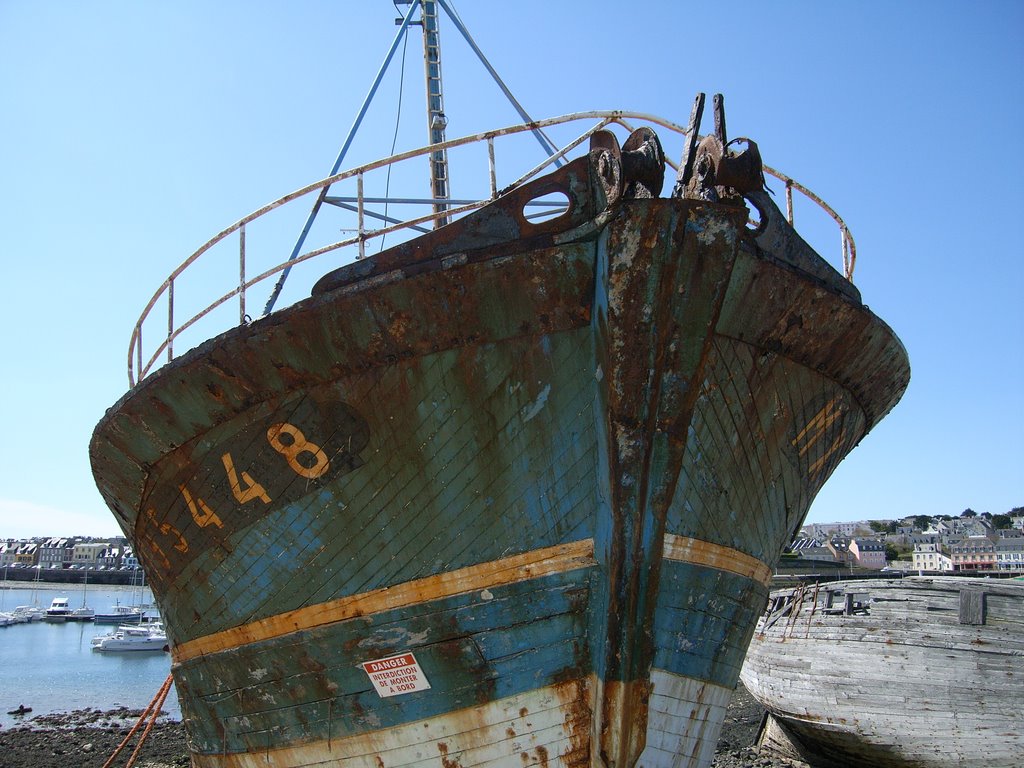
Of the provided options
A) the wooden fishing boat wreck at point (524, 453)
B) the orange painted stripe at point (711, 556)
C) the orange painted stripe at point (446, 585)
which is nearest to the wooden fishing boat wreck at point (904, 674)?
the orange painted stripe at point (711, 556)

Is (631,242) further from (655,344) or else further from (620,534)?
(620,534)

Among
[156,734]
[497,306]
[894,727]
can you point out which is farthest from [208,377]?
[156,734]

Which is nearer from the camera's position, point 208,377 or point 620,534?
point 620,534

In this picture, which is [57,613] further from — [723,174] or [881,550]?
[881,550]

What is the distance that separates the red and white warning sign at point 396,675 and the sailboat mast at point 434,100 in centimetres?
621

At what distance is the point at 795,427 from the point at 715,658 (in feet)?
5.31

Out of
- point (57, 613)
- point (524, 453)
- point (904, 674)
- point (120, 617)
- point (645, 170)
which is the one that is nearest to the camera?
point (645, 170)

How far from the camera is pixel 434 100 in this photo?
34.5 feet

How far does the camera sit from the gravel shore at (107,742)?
580 inches

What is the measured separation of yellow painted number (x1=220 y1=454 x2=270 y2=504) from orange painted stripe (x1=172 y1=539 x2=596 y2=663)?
76cm

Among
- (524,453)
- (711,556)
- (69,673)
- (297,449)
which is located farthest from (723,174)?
(69,673)

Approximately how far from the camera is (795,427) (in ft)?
17.9

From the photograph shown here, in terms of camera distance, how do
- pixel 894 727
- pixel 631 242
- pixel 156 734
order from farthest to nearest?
pixel 156 734, pixel 894 727, pixel 631 242

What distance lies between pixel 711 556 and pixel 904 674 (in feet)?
23.7
